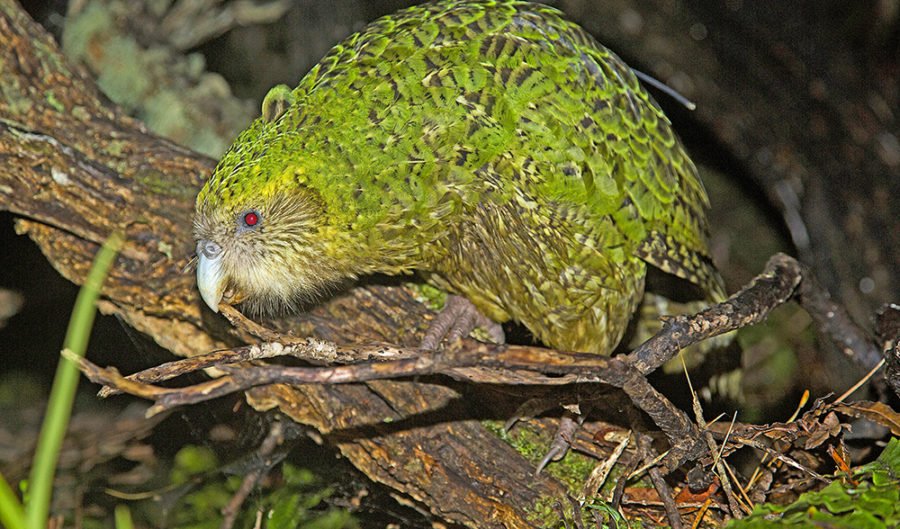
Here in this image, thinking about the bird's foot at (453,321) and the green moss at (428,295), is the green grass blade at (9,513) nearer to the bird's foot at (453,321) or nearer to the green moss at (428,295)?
the bird's foot at (453,321)

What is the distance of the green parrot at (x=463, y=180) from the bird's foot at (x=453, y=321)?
33 mm

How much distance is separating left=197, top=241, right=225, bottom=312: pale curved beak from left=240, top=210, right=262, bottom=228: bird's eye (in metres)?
0.16

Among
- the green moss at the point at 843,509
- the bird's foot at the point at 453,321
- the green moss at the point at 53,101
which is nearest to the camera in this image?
the green moss at the point at 843,509

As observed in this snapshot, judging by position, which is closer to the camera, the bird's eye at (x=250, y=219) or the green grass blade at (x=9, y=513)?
the green grass blade at (x=9, y=513)

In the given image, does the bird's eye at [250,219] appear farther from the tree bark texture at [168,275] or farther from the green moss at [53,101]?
the green moss at [53,101]

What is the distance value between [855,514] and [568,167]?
52.5 inches

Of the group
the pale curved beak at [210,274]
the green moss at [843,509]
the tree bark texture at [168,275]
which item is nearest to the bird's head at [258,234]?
the pale curved beak at [210,274]

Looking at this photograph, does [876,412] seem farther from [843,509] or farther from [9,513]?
[9,513]

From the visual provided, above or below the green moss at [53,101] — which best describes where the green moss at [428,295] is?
below

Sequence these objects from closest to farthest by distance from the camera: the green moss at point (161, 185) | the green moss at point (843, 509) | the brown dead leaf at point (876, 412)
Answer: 1. the green moss at point (843, 509)
2. the brown dead leaf at point (876, 412)
3. the green moss at point (161, 185)

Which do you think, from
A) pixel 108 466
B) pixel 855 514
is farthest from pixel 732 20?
pixel 108 466

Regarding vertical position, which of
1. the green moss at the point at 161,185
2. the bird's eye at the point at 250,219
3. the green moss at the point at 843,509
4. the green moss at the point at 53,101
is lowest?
the green moss at the point at 843,509

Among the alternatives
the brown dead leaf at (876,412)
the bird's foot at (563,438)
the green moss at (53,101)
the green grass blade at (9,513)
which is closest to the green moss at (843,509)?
the brown dead leaf at (876,412)

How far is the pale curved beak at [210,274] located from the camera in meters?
2.59
